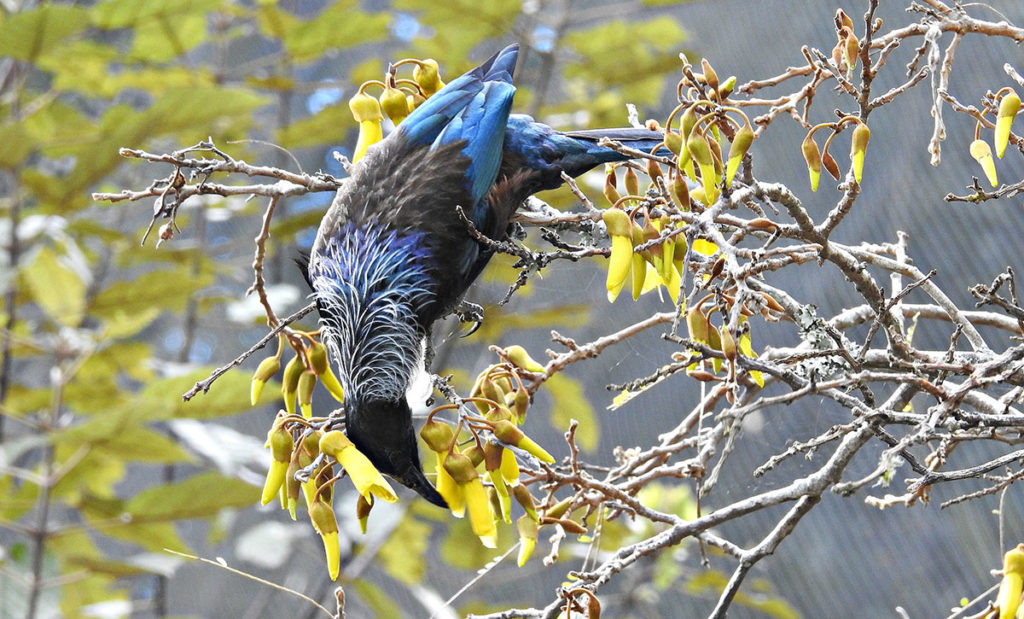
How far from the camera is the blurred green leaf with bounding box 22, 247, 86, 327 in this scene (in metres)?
2.54

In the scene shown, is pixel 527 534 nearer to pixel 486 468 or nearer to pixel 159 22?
pixel 486 468

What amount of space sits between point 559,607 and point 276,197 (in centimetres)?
52

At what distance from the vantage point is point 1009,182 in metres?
2.07

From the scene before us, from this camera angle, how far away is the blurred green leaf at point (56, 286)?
2545mm

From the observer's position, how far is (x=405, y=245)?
1.27 m

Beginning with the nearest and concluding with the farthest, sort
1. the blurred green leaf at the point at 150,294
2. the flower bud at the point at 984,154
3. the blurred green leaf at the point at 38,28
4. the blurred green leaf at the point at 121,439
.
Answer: the flower bud at the point at 984,154
the blurred green leaf at the point at 121,439
the blurred green leaf at the point at 38,28
the blurred green leaf at the point at 150,294

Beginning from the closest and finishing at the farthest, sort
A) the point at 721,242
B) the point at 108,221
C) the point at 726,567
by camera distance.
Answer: the point at 721,242
the point at 726,567
the point at 108,221

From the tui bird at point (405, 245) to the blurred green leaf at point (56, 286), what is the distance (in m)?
1.47

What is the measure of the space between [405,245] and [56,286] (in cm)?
165

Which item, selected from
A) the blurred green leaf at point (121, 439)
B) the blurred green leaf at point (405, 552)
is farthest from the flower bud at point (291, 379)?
the blurred green leaf at point (405, 552)

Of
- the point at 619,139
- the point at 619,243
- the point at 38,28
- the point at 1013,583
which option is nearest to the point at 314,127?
the point at 38,28

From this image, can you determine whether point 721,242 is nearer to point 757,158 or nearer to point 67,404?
point 757,158

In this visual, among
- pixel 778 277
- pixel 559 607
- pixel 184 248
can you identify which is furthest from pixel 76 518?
pixel 559 607

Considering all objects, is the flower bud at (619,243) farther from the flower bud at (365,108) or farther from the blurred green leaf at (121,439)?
the blurred green leaf at (121,439)
